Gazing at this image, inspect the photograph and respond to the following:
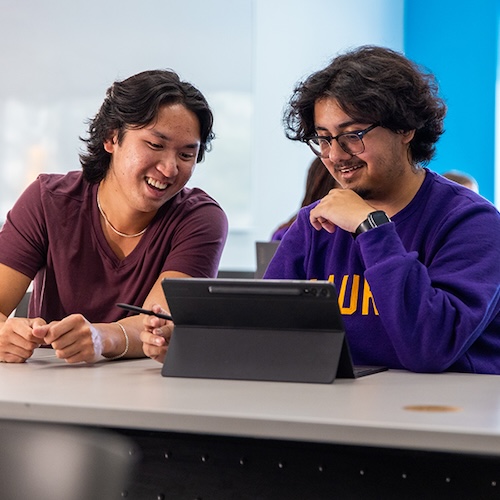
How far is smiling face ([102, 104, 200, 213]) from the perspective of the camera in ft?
7.00

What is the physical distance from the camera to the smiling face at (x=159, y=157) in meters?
2.13

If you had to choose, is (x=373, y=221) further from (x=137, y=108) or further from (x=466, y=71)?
(x=466, y=71)

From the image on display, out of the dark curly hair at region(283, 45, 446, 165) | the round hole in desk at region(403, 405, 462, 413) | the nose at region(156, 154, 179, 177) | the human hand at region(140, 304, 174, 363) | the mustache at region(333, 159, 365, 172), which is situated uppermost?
the dark curly hair at region(283, 45, 446, 165)

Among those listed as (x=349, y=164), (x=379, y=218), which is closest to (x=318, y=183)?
(x=349, y=164)

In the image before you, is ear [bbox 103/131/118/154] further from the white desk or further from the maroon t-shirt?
the white desk

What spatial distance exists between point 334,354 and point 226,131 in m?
3.98

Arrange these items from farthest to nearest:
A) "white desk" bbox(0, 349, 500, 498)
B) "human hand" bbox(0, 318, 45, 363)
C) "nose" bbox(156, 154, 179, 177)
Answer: "nose" bbox(156, 154, 179, 177) → "human hand" bbox(0, 318, 45, 363) → "white desk" bbox(0, 349, 500, 498)

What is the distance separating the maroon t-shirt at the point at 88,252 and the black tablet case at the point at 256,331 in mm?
580

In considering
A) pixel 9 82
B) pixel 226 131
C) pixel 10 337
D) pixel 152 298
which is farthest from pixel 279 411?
pixel 226 131

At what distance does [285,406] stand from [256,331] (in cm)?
33

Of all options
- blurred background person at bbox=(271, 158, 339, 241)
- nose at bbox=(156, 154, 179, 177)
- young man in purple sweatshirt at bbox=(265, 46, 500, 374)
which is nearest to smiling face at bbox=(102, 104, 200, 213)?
nose at bbox=(156, 154, 179, 177)

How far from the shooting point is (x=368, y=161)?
182cm

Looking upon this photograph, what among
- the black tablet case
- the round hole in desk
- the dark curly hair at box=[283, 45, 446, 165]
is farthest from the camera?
the dark curly hair at box=[283, 45, 446, 165]

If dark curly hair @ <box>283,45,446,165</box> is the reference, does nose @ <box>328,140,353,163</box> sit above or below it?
below
